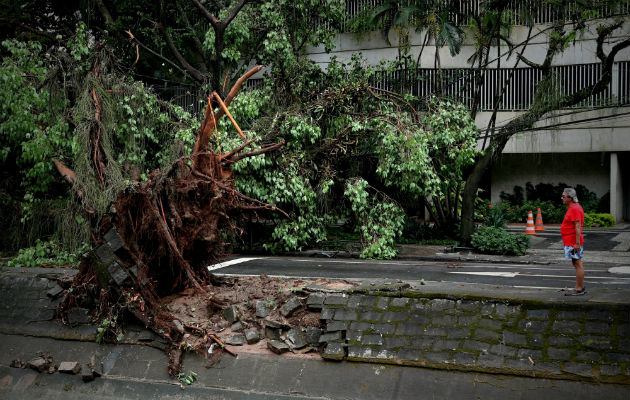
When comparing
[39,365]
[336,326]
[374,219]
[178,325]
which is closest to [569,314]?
[336,326]

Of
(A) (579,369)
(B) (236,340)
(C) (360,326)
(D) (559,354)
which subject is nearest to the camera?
(A) (579,369)

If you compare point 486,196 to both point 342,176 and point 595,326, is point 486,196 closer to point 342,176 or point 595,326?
point 342,176

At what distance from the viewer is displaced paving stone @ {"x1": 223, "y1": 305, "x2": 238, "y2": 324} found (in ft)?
24.2

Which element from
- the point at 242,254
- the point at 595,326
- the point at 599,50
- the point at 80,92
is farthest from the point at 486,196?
the point at 595,326

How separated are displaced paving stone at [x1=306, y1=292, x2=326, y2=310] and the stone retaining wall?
1.9 inches

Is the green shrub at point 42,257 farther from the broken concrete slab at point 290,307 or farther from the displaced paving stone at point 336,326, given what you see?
the displaced paving stone at point 336,326

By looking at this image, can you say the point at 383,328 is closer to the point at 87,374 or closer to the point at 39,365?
the point at 87,374

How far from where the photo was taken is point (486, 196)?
3044 centimetres

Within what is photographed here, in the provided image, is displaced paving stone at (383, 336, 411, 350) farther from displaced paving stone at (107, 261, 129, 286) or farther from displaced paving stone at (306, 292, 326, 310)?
displaced paving stone at (107, 261, 129, 286)

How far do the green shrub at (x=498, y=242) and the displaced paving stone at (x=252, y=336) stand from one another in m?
11.5

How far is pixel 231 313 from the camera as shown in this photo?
741 cm

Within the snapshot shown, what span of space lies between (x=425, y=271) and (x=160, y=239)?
23.7 feet

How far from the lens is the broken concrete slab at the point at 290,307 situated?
7.15 metres

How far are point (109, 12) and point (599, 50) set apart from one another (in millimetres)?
15467
